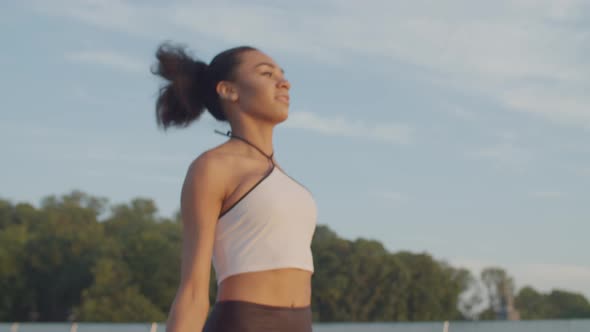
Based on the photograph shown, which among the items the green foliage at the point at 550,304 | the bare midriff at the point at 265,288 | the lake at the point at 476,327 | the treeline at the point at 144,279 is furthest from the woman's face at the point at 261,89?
the green foliage at the point at 550,304

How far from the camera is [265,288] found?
337cm

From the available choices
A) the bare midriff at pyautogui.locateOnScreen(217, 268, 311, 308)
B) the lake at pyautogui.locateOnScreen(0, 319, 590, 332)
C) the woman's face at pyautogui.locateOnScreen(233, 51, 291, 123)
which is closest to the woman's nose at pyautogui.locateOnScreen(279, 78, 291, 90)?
the woman's face at pyautogui.locateOnScreen(233, 51, 291, 123)

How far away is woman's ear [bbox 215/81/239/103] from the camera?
12.3ft

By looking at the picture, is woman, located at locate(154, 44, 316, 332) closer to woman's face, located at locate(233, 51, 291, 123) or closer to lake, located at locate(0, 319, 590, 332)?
woman's face, located at locate(233, 51, 291, 123)

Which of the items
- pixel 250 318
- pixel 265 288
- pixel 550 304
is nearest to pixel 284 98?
pixel 265 288

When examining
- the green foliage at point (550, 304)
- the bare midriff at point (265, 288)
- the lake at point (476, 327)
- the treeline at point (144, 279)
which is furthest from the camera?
the green foliage at point (550, 304)

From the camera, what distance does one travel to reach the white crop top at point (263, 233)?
3.37 meters

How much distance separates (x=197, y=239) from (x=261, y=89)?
683 mm

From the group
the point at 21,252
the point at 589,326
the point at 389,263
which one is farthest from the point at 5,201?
the point at 589,326

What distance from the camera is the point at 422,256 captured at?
245 ft

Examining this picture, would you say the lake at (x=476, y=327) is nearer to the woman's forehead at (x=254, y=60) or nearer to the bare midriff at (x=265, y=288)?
the woman's forehead at (x=254, y=60)

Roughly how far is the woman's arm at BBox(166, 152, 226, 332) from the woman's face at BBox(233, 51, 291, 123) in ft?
1.02

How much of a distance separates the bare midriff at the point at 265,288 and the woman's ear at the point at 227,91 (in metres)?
0.75

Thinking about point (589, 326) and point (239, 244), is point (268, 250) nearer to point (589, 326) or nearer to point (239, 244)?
point (239, 244)
